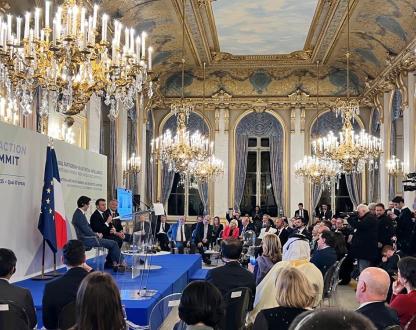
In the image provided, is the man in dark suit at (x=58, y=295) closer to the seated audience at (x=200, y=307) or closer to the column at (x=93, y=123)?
the seated audience at (x=200, y=307)

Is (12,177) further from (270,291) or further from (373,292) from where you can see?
(373,292)

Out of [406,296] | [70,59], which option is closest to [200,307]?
[406,296]

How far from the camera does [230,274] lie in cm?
427

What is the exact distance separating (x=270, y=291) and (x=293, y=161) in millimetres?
13587

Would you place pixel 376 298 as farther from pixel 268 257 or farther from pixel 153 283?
pixel 153 283

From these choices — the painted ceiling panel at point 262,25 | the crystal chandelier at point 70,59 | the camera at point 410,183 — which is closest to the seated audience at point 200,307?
the crystal chandelier at point 70,59

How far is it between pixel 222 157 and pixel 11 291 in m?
14.7

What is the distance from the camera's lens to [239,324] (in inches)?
155

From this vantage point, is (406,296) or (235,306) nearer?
(406,296)

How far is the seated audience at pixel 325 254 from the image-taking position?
623cm

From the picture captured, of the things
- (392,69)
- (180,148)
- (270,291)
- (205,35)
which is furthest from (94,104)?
(270,291)

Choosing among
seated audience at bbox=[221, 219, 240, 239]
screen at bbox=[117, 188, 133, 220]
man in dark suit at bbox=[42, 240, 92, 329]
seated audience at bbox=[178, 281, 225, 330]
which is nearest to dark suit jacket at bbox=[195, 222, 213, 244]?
seated audience at bbox=[221, 219, 240, 239]

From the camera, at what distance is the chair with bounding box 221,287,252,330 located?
12.7 ft

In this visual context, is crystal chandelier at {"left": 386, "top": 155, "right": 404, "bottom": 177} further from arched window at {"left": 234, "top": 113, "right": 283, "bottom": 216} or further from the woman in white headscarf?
the woman in white headscarf
